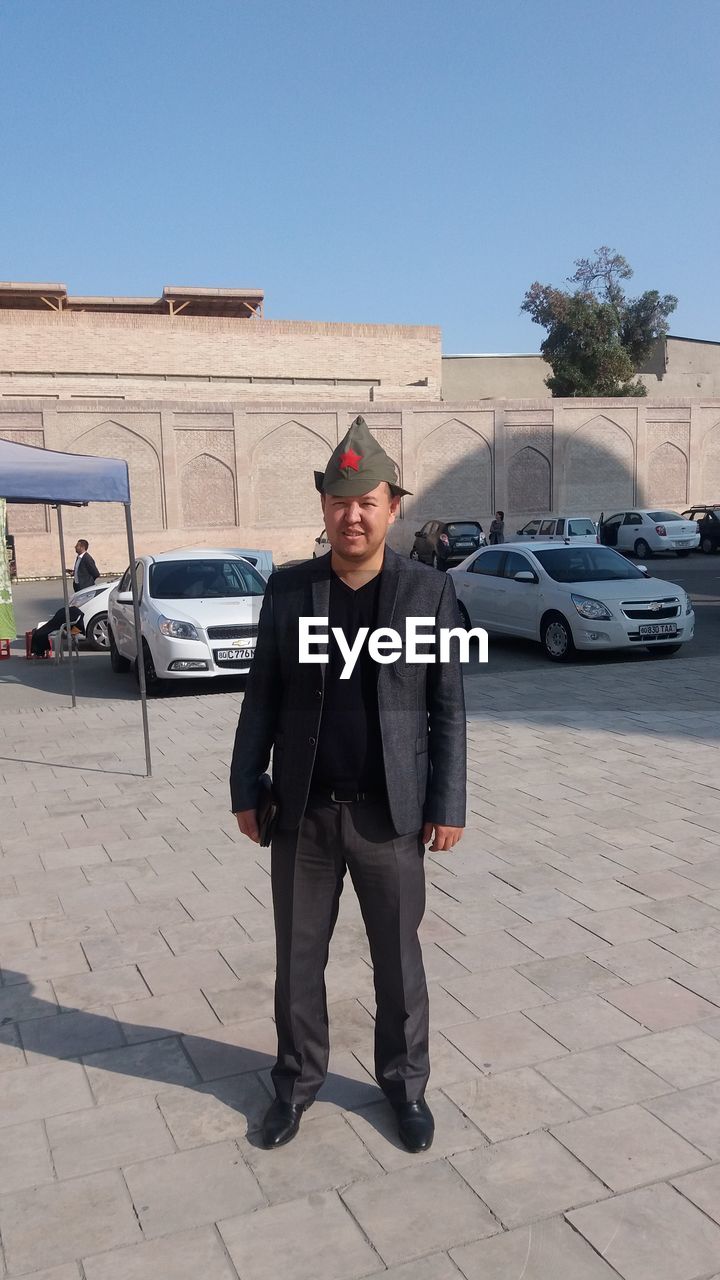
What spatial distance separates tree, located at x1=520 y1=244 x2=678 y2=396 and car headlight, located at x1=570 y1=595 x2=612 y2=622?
37.5m

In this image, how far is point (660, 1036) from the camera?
3.79m

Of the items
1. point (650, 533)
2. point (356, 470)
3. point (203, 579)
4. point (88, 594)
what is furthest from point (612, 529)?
point (356, 470)

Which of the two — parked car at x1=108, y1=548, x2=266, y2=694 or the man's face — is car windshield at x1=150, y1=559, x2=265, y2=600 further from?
the man's face

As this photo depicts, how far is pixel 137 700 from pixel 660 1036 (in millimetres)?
8010

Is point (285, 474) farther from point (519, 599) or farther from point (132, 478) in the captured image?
point (519, 599)

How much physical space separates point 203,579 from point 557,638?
4364 mm

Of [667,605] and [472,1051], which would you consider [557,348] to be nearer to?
[667,605]

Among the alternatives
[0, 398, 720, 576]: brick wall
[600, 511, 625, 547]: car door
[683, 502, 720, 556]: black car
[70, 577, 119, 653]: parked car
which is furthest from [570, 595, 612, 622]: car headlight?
[0, 398, 720, 576]: brick wall

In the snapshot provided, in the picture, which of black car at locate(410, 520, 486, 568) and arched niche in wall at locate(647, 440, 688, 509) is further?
arched niche in wall at locate(647, 440, 688, 509)

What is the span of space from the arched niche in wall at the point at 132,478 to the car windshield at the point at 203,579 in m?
19.9

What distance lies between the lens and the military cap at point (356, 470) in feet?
9.98

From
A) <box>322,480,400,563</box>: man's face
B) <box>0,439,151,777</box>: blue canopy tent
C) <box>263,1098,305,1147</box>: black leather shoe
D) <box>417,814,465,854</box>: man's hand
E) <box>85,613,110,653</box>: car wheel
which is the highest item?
<box>0,439,151,777</box>: blue canopy tent

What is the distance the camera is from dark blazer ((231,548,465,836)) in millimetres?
3145

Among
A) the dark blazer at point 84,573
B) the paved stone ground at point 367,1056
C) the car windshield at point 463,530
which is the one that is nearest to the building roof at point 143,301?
the car windshield at point 463,530
